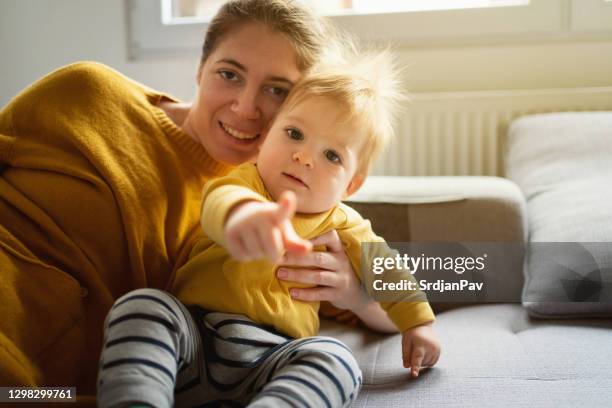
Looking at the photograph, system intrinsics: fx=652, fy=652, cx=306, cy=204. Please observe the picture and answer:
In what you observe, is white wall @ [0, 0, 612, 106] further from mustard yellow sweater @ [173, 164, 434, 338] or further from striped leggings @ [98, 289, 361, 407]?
striped leggings @ [98, 289, 361, 407]

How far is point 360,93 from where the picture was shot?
1059 mm

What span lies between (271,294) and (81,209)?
1.11 ft

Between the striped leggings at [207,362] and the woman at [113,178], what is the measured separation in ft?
0.50

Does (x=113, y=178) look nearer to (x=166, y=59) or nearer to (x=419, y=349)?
(x=419, y=349)

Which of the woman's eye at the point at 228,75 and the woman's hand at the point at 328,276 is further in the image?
the woman's eye at the point at 228,75

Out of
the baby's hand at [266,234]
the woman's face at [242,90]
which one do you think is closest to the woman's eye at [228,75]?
the woman's face at [242,90]

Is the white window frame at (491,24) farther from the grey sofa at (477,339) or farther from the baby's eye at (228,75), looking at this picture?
the baby's eye at (228,75)

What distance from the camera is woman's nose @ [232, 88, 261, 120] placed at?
1113 mm

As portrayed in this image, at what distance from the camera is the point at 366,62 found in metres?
1.16

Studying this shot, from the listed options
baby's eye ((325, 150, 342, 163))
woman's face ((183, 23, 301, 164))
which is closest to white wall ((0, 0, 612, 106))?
woman's face ((183, 23, 301, 164))

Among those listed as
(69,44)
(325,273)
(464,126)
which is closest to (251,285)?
(325,273)

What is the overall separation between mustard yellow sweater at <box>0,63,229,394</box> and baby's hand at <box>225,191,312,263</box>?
43 centimetres

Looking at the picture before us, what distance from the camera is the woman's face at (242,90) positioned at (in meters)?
1.12

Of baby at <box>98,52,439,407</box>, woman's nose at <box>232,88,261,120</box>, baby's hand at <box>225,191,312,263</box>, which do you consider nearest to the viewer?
baby's hand at <box>225,191,312,263</box>
